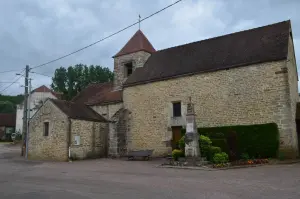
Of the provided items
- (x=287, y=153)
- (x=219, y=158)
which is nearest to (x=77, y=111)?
(x=219, y=158)

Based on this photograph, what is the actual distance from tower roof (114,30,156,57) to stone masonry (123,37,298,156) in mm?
4341

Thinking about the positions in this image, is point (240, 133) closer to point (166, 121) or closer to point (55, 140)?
point (166, 121)

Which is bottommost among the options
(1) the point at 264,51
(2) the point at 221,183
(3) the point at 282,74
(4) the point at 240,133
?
(2) the point at 221,183

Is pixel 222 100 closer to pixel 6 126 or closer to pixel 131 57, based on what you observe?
pixel 131 57

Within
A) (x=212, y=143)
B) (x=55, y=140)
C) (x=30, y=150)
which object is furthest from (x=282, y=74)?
(x=30, y=150)

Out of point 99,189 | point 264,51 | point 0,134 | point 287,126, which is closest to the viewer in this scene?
point 99,189

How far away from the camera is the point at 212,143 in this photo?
15398mm

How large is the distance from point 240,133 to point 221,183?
26.4ft

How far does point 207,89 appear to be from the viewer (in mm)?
17688

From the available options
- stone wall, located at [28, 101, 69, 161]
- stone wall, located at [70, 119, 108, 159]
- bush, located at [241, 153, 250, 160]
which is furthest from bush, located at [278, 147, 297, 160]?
stone wall, located at [28, 101, 69, 161]

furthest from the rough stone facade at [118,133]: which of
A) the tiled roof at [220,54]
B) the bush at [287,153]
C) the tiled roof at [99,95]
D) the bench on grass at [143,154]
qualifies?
the bush at [287,153]

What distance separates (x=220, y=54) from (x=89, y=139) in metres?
10.8

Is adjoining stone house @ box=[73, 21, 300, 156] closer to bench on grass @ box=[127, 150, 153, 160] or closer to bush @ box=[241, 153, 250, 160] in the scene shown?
bench on grass @ box=[127, 150, 153, 160]

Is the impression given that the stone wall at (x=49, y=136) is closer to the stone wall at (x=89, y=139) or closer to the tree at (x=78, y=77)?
the stone wall at (x=89, y=139)
